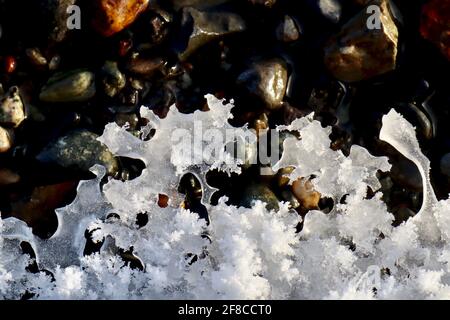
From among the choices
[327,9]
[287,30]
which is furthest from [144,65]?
[327,9]

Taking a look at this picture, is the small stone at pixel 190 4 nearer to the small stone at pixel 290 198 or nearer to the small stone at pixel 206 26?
the small stone at pixel 206 26

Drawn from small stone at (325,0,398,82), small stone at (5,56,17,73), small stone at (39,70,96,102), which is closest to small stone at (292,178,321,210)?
small stone at (325,0,398,82)

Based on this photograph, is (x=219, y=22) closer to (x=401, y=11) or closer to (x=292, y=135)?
(x=292, y=135)

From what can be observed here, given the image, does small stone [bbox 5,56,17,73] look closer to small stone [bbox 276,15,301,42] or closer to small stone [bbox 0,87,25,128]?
small stone [bbox 0,87,25,128]

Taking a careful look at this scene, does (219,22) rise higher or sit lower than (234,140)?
higher

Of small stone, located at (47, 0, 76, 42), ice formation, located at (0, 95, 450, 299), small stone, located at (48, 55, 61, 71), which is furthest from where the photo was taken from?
small stone, located at (48, 55, 61, 71)

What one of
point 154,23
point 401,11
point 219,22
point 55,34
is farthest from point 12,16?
point 401,11

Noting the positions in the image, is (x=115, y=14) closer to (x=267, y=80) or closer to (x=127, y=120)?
(x=127, y=120)
